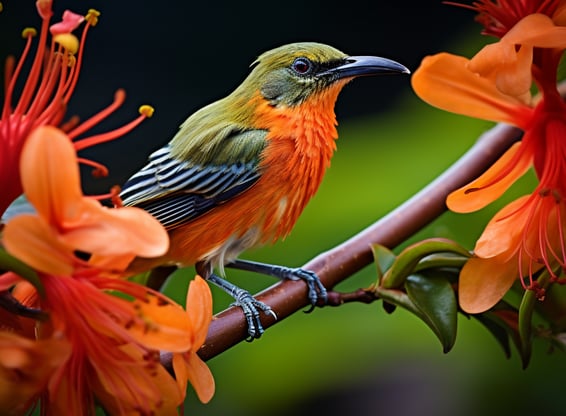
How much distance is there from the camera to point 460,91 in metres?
0.57

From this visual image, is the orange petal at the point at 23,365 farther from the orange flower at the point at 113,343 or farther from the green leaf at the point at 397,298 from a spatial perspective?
the green leaf at the point at 397,298

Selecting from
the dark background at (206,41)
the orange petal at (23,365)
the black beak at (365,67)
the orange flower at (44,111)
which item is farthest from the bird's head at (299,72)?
the dark background at (206,41)

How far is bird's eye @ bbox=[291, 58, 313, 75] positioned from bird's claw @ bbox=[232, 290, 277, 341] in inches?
7.4

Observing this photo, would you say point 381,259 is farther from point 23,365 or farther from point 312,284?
point 23,365

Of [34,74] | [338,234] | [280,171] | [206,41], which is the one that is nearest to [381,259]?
[280,171]

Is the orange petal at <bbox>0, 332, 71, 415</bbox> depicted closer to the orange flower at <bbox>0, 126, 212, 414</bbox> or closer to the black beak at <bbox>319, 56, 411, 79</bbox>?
the orange flower at <bbox>0, 126, 212, 414</bbox>

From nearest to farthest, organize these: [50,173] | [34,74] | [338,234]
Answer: [50,173] → [34,74] → [338,234]

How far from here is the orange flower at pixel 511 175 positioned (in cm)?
55

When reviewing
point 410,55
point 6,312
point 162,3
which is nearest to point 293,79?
point 6,312

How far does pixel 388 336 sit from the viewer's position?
97 cm

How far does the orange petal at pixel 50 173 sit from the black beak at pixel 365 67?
0.26m

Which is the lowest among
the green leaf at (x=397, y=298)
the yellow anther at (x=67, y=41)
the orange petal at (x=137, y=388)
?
the orange petal at (x=137, y=388)

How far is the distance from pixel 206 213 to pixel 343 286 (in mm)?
363

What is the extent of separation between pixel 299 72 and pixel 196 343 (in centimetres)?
30
